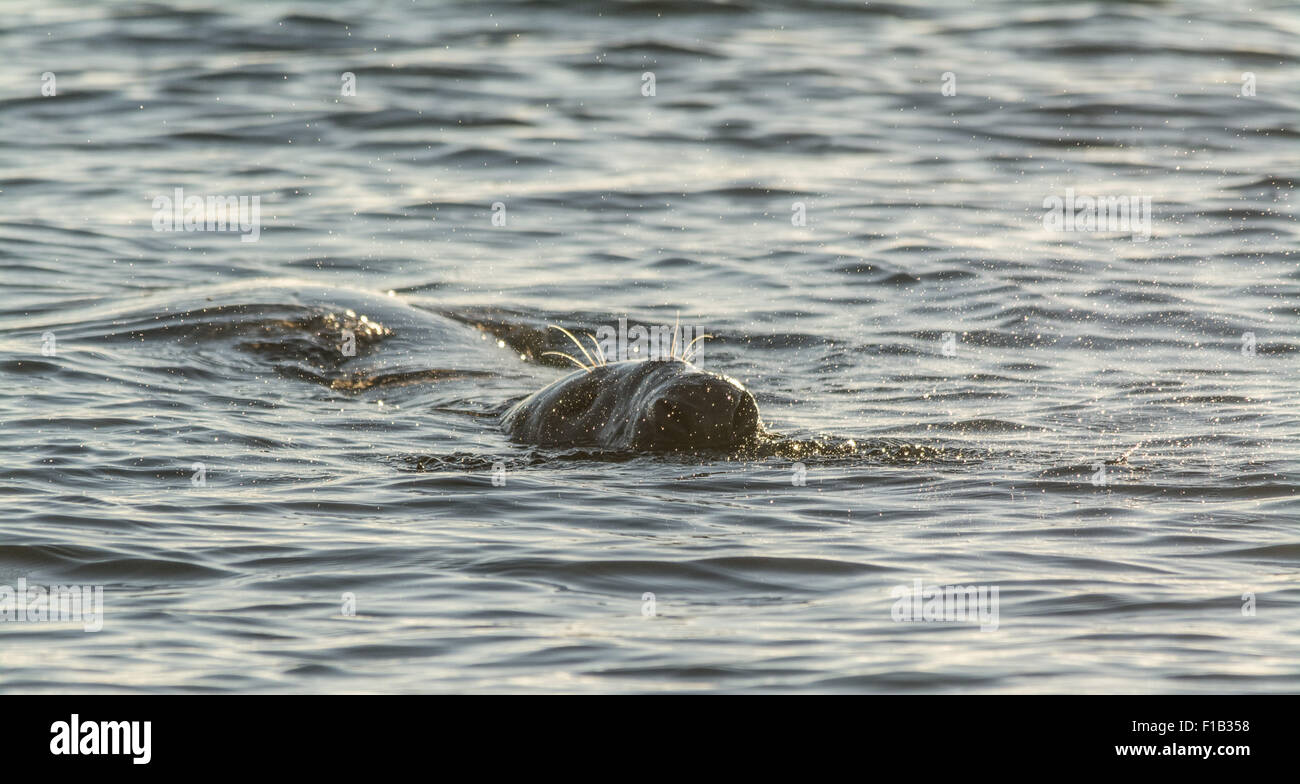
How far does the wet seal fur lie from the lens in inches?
369

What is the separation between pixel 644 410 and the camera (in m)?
9.45

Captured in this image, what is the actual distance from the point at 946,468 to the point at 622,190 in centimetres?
952

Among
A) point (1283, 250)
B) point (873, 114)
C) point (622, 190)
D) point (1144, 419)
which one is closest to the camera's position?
point (1144, 419)

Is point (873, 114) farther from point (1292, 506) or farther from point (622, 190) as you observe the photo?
point (1292, 506)

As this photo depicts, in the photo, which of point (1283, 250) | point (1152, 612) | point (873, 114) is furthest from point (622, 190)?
point (1152, 612)

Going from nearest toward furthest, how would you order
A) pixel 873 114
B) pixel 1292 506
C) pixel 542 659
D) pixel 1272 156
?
pixel 542 659, pixel 1292 506, pixel 1272 156, pixel 873 114

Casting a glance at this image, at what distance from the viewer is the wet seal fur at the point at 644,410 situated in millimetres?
9375

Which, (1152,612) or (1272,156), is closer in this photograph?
(1152,612)

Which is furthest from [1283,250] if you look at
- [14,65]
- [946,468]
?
→ [14,65]

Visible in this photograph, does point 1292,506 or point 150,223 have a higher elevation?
point 150,223

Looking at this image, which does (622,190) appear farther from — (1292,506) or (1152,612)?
(1152,612)

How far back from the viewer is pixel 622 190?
59.9 feet

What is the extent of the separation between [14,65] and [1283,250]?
15755mm
